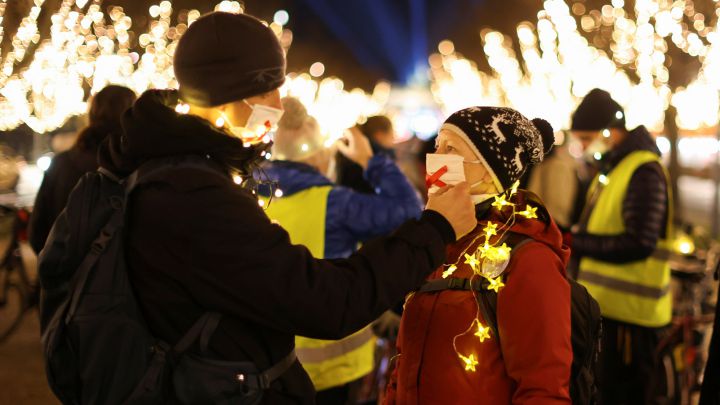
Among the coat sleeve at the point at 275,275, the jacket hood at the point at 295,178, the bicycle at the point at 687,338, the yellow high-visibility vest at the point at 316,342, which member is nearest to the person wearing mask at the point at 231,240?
the coat sleeve at the point at 275,275

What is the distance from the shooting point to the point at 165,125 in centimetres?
236

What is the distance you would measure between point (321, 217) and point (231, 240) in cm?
213

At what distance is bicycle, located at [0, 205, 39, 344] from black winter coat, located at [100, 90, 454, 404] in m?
6.98

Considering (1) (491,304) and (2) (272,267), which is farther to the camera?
(1) (491,304)

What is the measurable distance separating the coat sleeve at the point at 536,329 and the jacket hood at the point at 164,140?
100cm

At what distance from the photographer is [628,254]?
528 centimetres

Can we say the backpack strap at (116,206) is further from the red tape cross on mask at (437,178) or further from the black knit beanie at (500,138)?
the black knit beanie at (500,138)

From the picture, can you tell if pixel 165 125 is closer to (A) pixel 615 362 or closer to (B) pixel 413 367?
(B) pixel 413 367

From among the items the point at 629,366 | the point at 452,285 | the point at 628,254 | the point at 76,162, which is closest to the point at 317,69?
the point at 76,162

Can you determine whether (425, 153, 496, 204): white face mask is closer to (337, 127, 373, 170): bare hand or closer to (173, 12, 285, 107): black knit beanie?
(173, 12, 285, 107): black knit beanie

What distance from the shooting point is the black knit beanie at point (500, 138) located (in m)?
2.95

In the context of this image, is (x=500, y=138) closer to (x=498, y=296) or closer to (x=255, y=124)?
(x=498, y=296)

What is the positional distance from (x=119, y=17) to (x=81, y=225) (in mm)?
17929

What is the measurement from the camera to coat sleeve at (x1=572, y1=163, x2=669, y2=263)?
5.23 metres
